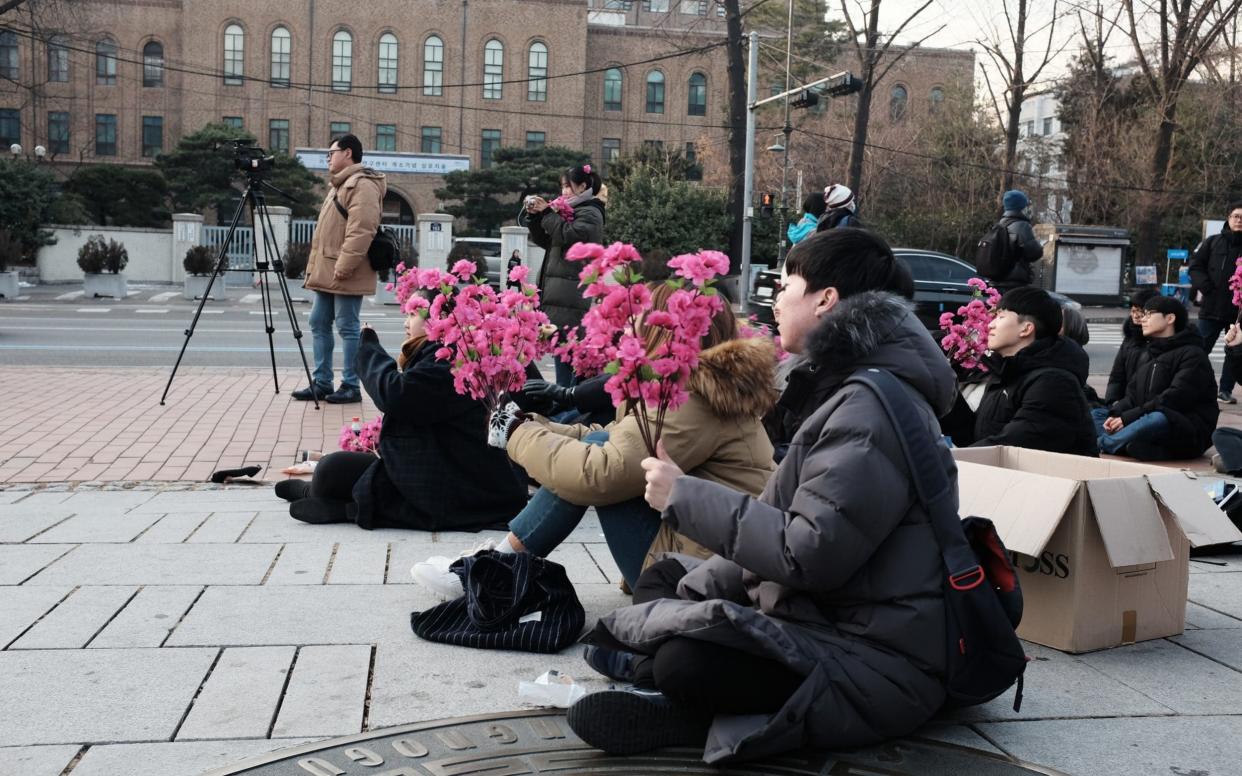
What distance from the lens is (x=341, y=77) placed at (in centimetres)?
5600

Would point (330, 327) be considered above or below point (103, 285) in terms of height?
above

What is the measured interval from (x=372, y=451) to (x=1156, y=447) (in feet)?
17.1

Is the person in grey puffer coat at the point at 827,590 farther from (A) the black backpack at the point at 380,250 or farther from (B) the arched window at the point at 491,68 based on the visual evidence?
(B) the arched window at the point at 491,68

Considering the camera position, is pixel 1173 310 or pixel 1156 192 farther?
pixel 1156 192

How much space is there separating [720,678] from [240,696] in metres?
1.40

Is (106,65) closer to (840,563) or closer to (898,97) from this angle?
(898,97)

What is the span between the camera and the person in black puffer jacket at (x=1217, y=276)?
1107 centimetres

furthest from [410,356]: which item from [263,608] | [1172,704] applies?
[1172,704]

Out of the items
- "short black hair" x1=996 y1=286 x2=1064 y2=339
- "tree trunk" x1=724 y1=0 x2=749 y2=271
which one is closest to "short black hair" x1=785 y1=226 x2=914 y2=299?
"short black hair" x1=996 y1=286 x2=1064 y2=339

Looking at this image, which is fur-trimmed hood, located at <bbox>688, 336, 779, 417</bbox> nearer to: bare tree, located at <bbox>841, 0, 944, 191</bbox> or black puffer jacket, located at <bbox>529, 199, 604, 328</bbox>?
black puffer jacket, located at <bbox>529, 199, 604, 328</bbox>

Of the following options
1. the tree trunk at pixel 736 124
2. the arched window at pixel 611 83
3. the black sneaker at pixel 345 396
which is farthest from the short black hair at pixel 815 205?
the arched window at pixel 611 83

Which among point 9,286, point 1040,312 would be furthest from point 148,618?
point 9,286

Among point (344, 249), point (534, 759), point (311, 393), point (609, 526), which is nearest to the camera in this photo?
point (534, 759)

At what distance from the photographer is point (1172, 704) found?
348 cm
